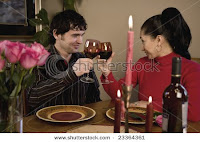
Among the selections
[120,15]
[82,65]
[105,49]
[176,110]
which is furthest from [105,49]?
[120,15]

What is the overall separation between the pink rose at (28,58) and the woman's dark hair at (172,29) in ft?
3.69

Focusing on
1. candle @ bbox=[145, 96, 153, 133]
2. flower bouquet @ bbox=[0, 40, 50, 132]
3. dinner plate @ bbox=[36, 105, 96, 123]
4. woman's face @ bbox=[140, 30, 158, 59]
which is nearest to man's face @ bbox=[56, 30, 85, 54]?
woman's face @ bbox=[140, 30, 158, 59]

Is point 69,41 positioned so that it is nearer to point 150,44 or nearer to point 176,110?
point 150,44

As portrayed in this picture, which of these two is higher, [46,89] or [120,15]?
[120,15]

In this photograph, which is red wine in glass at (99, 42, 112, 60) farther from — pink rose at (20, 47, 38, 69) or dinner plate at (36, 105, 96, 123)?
pink rose at (20, 47, 38, 69)

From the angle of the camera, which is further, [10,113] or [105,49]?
[105,49]

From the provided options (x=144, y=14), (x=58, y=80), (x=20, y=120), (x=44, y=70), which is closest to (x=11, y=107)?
(x=20, y=120)

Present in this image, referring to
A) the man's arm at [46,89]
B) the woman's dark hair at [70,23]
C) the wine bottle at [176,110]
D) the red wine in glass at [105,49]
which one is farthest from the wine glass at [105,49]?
the wine bottle at [176,110]

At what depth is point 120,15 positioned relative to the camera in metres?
2.54

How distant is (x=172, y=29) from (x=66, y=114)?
3.13ft

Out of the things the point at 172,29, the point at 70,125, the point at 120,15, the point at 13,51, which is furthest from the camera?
the point at 120,15

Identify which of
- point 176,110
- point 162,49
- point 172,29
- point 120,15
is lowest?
point 176,110

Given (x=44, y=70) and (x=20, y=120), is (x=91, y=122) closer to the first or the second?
(x=20, y=120)

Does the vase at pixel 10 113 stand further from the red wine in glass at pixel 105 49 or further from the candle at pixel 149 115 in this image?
the red wine in glass at pixel 105 49
